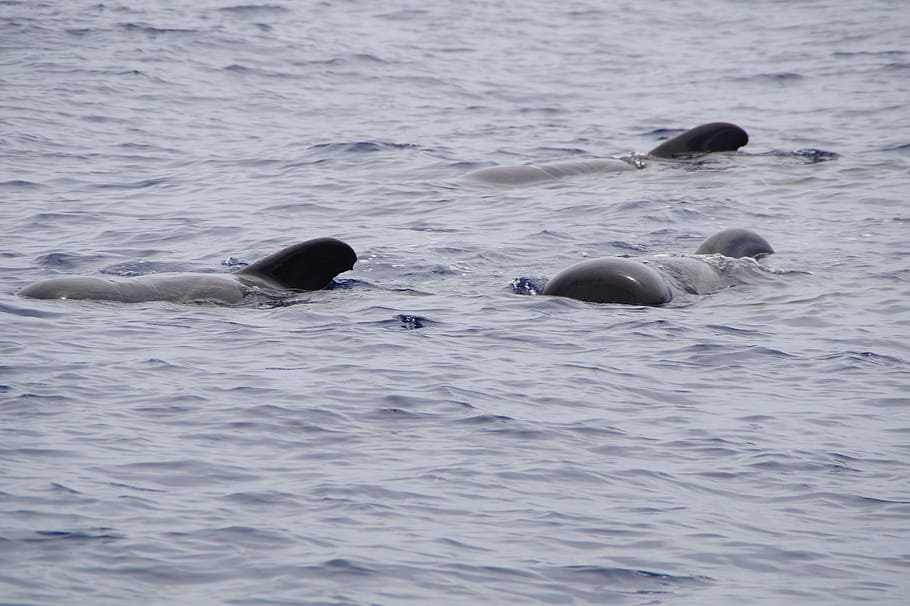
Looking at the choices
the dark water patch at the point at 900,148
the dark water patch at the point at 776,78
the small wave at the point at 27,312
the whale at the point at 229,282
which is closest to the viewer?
the small wave at the point at 27,312

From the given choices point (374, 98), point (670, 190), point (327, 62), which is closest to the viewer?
point (670, 190)

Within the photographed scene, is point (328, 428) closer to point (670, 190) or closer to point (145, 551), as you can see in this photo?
point (145, 551)

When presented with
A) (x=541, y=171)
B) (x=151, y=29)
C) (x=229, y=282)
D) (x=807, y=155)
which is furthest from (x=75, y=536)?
(x=151, y=29)

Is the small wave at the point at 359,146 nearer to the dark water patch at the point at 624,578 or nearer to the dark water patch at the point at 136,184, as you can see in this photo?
the dark water patch at the point at 136,184

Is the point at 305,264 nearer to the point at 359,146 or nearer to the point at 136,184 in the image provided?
the point at 136,184

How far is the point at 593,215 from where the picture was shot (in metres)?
16.2

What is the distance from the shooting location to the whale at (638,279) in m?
Answer: 11.8

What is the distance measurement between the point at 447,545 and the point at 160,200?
11237 millimetres

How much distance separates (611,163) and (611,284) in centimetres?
781

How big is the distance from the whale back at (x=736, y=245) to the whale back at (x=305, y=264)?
156 inches

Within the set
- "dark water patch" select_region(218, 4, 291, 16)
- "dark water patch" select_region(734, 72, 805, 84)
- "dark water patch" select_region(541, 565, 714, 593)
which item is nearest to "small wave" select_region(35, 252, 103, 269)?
"dark water patch" select_region(541, 565, 714, 593)

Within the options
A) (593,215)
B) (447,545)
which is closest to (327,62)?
(593,215)

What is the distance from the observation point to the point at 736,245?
13.7 m

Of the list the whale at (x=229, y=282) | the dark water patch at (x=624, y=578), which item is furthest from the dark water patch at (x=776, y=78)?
the dark water patch at (x=624, y=578)
